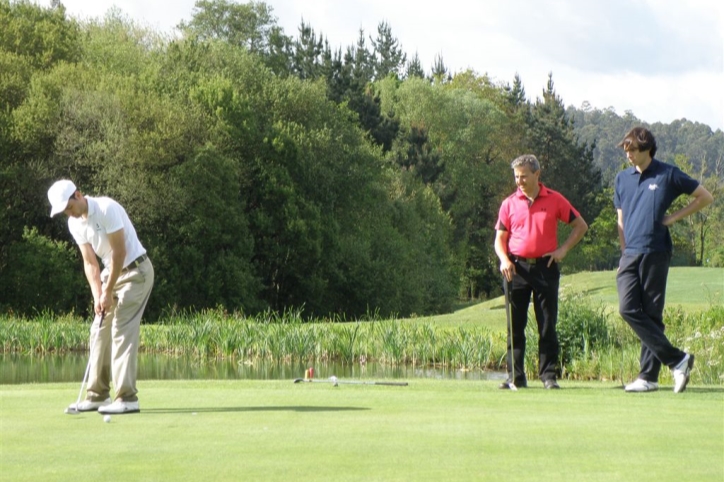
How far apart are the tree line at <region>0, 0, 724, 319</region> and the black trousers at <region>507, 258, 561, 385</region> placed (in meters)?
26.0

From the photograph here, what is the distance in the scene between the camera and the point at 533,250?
29.6ft

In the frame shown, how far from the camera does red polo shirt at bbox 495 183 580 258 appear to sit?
902 centimetres

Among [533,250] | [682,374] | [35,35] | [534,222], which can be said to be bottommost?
[682,374]

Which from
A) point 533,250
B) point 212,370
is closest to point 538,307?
point 533,250

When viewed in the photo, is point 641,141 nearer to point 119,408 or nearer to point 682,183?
point 682,183

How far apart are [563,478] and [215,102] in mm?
39196

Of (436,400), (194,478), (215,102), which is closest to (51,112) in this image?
(215,102)

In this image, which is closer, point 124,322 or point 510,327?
point 124,322

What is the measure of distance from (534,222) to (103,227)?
3469 mm

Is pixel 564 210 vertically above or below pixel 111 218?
above

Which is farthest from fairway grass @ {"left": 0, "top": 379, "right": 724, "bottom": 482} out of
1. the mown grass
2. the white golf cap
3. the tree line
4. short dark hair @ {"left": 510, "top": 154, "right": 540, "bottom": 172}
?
the tree line

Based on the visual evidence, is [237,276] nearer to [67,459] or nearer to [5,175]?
[5,175]

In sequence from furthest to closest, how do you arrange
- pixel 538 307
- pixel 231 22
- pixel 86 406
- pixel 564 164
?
pixel 564 164 → pixel 231 22 → pixel 538 307 → pixel 86 406

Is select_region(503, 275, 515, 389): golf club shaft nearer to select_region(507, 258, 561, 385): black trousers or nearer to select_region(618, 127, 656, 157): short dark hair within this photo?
select_region(507, 258, 561, 385): black trousers
